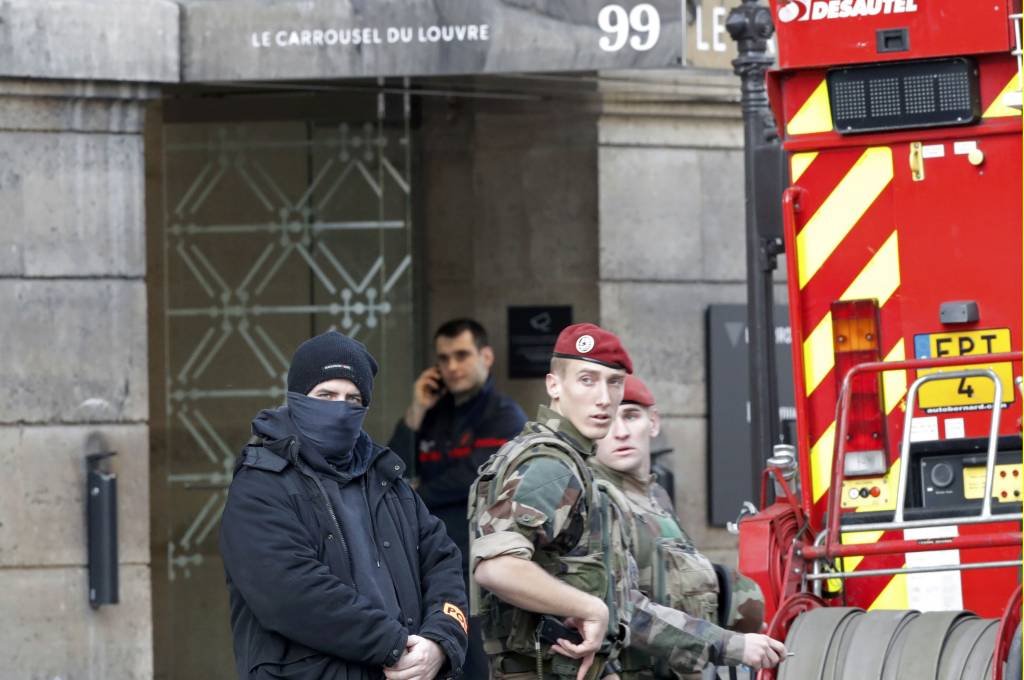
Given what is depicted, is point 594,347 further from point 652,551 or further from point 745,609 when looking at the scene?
point 745,609

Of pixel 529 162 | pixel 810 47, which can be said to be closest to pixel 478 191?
pixel 529 162

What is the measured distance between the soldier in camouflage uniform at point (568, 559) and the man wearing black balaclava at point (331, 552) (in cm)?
20

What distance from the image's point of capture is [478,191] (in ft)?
35.8

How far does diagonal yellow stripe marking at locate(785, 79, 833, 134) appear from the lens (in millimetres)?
6945

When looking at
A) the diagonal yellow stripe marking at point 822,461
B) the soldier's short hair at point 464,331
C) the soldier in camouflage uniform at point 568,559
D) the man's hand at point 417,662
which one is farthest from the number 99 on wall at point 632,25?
the man's hand at point 417,662

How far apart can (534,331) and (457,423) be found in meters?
1.55

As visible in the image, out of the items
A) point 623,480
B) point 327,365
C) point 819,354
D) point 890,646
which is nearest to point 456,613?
point 327,365

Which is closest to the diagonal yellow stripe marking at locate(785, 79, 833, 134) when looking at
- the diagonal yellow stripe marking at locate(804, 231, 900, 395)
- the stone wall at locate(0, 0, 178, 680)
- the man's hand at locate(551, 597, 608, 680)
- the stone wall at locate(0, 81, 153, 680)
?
the diagonal yellow stripe marking at locate(804, 231, 900, 395)

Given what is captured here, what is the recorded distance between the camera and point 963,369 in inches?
259

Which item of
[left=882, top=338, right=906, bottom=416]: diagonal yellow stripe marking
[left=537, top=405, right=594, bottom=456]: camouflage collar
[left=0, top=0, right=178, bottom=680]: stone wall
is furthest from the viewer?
[left=0, top=0, right=178, bottom=680]: stone wall

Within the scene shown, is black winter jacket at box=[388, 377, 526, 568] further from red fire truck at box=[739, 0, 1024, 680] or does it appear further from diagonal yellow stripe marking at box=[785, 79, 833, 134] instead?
diagonal yellow stripe marking at box=[785, 79, 833, 134]

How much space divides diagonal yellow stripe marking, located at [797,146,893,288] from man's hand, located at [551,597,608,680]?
6.98 ft

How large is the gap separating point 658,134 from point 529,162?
86cm

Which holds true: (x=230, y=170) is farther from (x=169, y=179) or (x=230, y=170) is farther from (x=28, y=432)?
(x=28, y=432)
